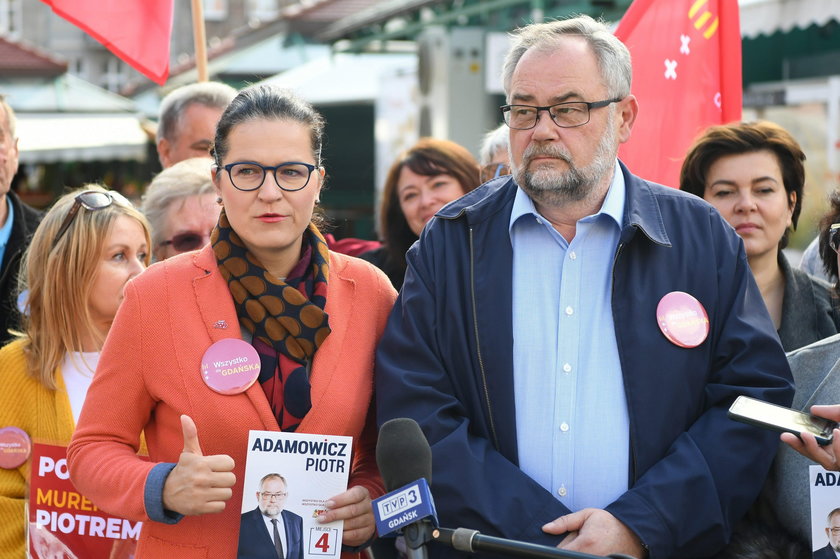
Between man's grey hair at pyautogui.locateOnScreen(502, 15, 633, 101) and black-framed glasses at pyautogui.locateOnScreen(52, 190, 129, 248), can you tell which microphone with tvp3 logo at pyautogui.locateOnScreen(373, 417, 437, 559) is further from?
black-framed glasses at pyautogui.locateOnScreen(52, 190, 129, 248)

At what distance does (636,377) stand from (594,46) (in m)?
0.98

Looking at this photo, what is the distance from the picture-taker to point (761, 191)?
420cm

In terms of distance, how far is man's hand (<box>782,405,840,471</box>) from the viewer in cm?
275

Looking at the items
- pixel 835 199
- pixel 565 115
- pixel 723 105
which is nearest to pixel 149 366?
pixel 565 115

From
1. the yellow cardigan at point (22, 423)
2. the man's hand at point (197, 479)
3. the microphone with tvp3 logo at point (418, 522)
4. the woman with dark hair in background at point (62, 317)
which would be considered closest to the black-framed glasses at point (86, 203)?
the woman with dark hair in background at point (62, 317)

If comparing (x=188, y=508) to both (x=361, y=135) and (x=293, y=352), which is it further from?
(x=361, y=135)

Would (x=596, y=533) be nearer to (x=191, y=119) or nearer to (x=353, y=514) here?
(x=353, y=514)

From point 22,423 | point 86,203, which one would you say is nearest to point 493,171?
point 86,203

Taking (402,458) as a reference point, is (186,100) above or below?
above

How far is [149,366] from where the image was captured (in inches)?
116

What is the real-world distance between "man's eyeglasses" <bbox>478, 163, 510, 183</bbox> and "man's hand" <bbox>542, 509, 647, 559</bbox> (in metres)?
2.41

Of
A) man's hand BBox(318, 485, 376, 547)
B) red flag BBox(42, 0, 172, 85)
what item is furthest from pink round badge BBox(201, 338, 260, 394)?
red flag BBox(42, 0, 172, 85)

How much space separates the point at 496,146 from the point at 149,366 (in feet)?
8.90

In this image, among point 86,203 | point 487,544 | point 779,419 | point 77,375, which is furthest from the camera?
point 86,203
